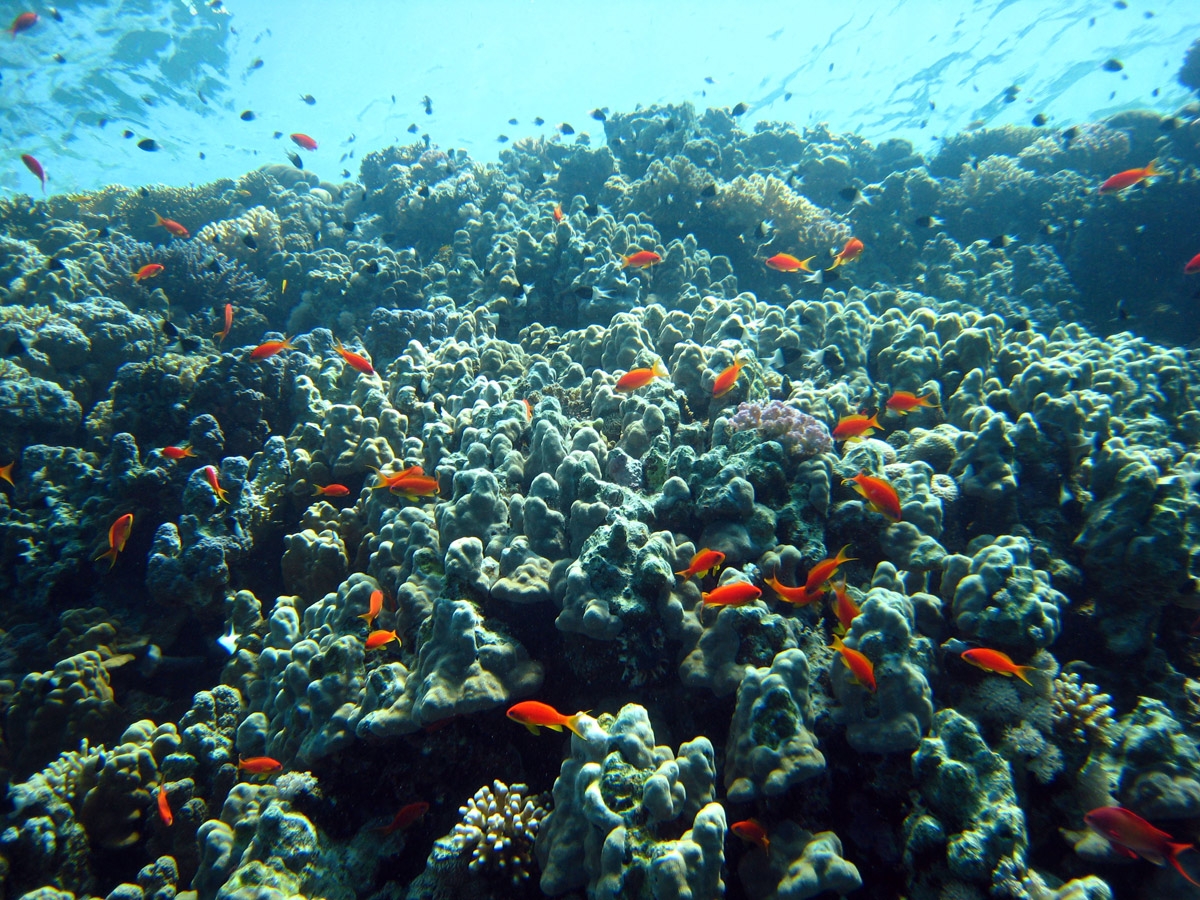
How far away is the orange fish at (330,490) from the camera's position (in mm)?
4773

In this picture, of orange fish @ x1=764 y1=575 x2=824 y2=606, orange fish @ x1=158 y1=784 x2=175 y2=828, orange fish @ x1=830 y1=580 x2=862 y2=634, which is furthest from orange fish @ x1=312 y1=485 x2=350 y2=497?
orange fish @ x1=830 y1=580 x2=862 y2=634

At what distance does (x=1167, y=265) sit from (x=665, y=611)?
1425cm

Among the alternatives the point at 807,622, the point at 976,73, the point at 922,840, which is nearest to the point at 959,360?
the point at 807,622

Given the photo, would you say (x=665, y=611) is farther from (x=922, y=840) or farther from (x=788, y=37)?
(x=788, y=37)

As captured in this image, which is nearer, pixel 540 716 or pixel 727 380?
pixel 540 716

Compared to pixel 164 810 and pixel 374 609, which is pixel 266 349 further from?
pixel 164 810

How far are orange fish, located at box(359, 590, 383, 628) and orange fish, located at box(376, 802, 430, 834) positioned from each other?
3.89ft

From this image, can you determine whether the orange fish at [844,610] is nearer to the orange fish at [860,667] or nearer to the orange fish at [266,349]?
the orange fish at [860,667]

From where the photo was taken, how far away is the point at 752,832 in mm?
2365

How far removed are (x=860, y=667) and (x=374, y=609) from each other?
302 centimetres

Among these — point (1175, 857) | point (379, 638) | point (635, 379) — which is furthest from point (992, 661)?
point (379, 638)

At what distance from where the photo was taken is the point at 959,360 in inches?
214

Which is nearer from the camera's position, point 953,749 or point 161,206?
point 953,749

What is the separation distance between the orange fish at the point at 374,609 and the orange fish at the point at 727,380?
3279 millimetres
